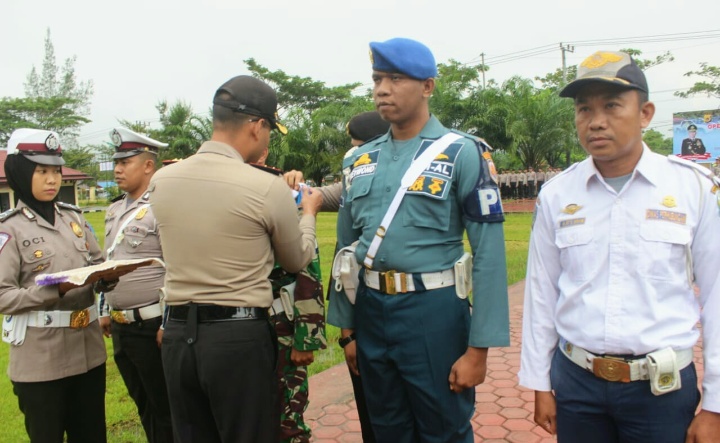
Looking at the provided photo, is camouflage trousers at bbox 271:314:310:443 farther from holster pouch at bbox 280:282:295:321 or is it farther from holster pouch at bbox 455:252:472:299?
holster pouch at bbox 455:252:472:299

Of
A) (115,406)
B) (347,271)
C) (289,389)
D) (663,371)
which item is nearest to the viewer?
(663,371)

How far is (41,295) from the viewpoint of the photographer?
2502 mm

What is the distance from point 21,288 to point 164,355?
2.88 ft

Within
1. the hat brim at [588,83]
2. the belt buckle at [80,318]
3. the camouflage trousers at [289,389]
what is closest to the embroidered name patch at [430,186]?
the hat brim at [588,83]

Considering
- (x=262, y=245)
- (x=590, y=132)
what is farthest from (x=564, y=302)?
(x=262, y=245)

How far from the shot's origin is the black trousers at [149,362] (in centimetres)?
289

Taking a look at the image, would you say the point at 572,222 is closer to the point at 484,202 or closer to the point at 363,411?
the point at 484,202

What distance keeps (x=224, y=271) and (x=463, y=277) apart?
0.89 m

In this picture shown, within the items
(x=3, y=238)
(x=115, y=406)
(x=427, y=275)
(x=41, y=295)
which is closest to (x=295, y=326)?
(x=427, y=275)

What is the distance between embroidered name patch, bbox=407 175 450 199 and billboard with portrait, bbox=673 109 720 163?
31393 millimetres

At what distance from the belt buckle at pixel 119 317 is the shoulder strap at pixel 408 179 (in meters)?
1.44

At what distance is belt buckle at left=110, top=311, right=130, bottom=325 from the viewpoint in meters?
2.90

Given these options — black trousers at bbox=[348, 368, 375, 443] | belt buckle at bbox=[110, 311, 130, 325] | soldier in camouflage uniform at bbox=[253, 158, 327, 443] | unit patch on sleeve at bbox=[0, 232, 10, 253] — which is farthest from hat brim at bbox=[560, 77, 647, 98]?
unit patch on sleeve at bbox=[0, 232, 10, 253]

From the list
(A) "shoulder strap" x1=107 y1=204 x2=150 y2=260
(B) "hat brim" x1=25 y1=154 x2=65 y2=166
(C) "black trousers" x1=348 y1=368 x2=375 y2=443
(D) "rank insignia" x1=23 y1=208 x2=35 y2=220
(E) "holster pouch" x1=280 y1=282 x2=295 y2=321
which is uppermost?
(B) "hat brim" x1=25 y1=154 x2=65 y2=166
